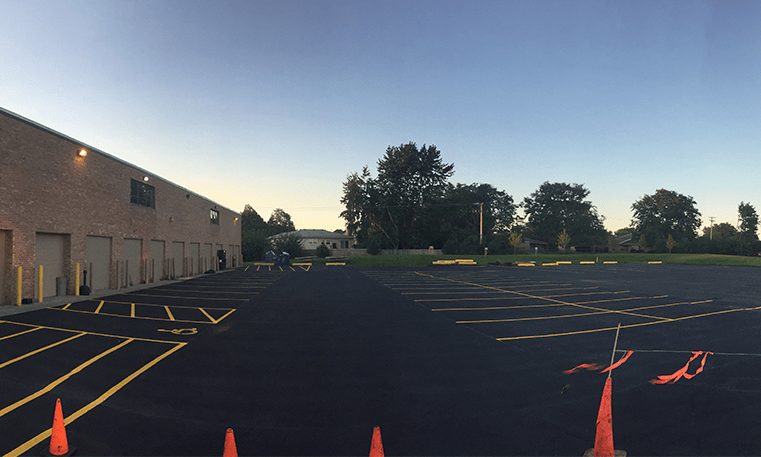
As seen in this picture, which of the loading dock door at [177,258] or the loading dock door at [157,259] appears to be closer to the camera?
the loading dock door at [157,259]

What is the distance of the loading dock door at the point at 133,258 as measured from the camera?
2067 centimetres

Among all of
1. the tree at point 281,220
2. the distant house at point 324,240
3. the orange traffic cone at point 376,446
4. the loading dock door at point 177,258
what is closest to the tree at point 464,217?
the distant house at point 324,240

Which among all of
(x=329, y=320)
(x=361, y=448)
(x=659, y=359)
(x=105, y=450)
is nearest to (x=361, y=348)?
(x=329, y=320)

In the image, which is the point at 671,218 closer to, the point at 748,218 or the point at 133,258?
the point at 748,218

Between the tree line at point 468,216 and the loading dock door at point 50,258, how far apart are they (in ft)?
169

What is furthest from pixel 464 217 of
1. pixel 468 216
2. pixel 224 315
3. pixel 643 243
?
pixel 224 315

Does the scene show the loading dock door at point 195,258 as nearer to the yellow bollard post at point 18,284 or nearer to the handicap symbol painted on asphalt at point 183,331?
the yellow bollard post at point 18,284

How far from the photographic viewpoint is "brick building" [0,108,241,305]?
44.1 feet

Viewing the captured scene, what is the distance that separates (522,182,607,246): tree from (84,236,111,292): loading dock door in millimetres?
88259

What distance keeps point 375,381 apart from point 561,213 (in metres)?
93.9

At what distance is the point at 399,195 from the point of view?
71750mm

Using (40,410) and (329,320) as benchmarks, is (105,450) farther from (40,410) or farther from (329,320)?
(329,320)

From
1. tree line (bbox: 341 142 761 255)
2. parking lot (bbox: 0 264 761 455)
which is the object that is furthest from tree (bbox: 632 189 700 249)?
parking lot (bbox: 0 264 761 455)

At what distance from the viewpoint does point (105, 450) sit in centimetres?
415
